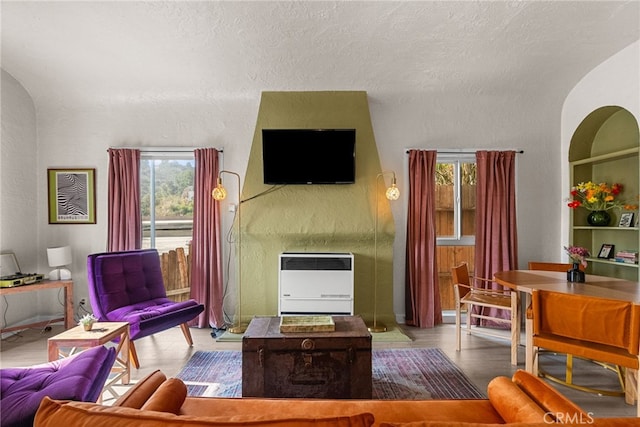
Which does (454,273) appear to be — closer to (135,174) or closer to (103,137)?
(135,174)

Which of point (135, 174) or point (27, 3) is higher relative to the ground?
point (27, 3)

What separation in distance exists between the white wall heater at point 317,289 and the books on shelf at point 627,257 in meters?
2.69

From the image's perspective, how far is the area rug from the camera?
7.80ft

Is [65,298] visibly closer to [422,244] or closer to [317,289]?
[317,289]

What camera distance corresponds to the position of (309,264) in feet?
11.9

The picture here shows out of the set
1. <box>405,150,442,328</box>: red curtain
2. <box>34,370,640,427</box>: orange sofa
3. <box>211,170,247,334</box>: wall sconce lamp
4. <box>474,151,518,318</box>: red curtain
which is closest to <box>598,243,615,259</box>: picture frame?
<box>474,151,518,318</box>: red curtain

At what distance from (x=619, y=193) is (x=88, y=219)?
6031 millimetres

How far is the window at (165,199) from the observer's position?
418 cm

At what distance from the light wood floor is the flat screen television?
72.8 inches

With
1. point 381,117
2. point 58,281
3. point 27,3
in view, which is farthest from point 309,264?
point 27,3

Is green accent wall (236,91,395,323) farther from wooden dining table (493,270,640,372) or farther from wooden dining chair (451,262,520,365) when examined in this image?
wooden dining table (493,270,640,372)

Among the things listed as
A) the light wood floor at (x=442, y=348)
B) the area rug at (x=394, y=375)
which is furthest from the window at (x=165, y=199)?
the area rug at (x=394, y=375)

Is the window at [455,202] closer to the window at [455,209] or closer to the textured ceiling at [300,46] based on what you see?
the window at [455,209]

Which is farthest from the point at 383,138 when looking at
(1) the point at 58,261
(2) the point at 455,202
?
(1) the point at 58,261
